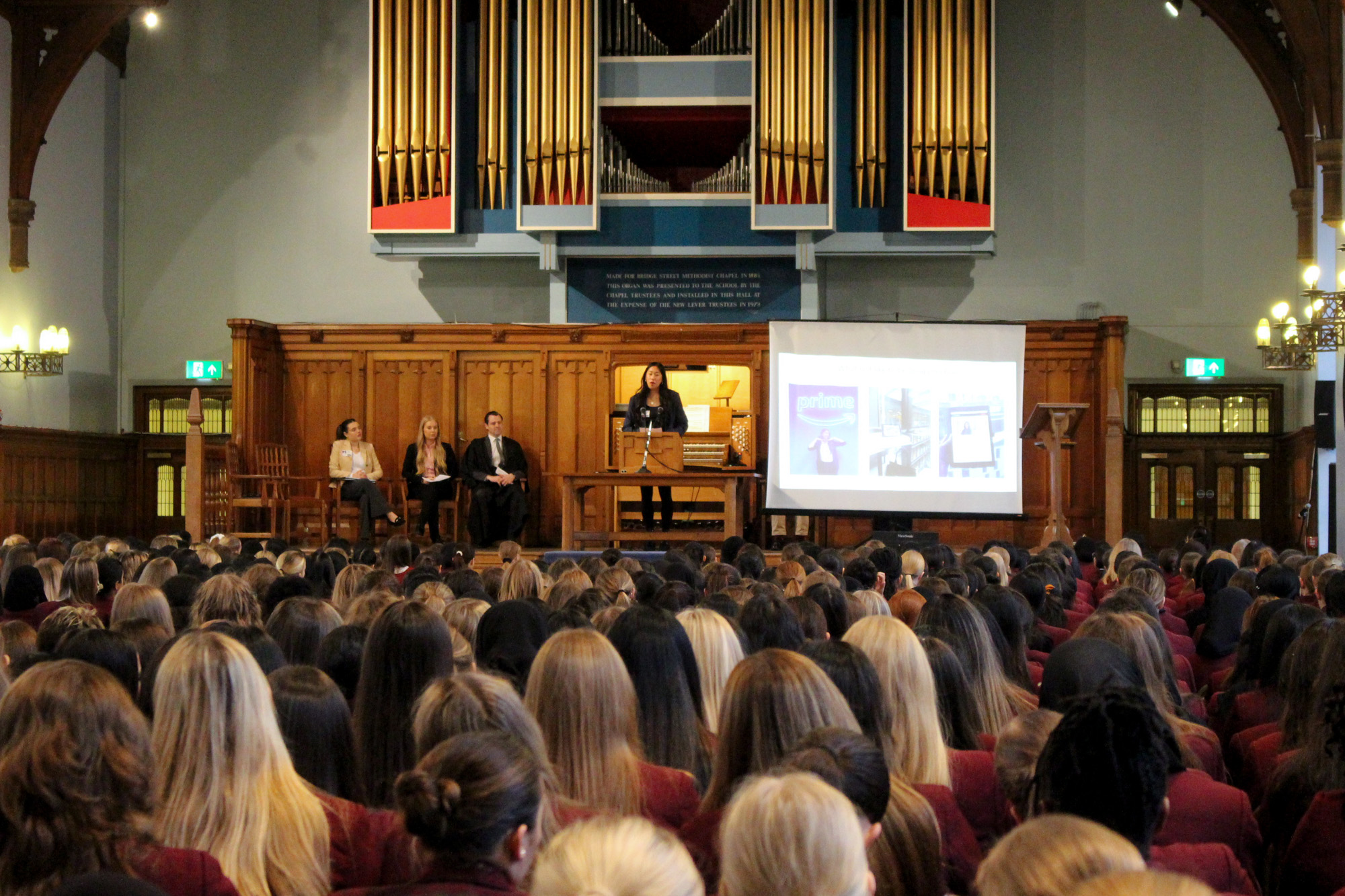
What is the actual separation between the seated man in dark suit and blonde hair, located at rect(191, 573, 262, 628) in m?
8.08

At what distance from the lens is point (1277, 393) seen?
48.3 ft

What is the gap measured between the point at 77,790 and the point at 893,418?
34.0 feet

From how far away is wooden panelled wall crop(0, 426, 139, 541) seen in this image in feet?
43.3

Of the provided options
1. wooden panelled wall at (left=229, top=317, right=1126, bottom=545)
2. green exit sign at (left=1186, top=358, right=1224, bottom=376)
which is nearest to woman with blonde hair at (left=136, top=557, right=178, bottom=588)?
wooden panelled wall at (left=229, top=317, right=1126, bottom=545)

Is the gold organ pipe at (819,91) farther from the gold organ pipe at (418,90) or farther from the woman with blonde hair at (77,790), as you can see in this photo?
the woman with blonde hair at (77,790)

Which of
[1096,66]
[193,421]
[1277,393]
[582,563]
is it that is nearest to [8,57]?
[193,421]

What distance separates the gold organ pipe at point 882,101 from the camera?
46.1ft

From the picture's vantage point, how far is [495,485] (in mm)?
13039

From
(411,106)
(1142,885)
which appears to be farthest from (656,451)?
(1142,885)

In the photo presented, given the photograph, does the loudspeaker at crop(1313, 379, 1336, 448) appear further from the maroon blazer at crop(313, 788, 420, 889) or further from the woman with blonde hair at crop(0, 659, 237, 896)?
the woman with blonde hair at crop(0, 659, 237, 896)

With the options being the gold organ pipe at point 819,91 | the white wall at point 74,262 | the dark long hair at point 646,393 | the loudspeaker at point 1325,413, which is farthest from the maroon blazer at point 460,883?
the white wall at point 74,262

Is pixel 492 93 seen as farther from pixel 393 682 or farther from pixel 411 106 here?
pixel 393 682

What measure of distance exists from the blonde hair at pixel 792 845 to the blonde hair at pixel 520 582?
4031 mm

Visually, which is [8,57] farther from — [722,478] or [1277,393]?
[1277,393]
